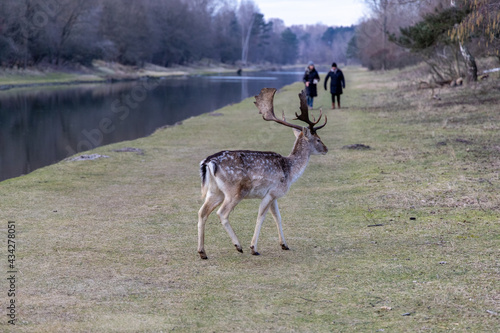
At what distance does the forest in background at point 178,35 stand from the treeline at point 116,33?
0.35ft

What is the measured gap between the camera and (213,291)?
750 cm

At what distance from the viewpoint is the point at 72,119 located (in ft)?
119

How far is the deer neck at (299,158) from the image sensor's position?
974 centimetres

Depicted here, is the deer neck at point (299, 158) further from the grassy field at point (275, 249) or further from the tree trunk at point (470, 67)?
the tree trunk at point (470, 67)

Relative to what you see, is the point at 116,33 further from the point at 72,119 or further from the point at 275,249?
the point at 275,249

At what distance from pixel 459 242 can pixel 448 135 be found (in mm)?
12022

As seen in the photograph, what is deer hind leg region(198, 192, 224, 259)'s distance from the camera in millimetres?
8805

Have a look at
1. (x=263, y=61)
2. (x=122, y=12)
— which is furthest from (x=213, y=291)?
(x=263, y=61)

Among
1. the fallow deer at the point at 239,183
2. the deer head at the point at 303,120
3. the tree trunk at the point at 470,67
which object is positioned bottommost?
the fallow deer at the point at 239,183

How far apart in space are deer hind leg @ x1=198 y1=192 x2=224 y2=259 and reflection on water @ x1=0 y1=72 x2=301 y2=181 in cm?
1186

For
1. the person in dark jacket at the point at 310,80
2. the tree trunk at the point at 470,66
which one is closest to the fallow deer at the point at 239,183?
the person in dark jacket at the point at 310,80

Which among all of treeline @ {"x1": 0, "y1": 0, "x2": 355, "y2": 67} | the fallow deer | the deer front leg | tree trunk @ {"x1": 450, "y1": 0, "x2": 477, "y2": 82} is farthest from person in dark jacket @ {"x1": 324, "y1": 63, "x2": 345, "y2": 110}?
treeline @ {"x1": 0, "y1": 0, "x2": 355, "y2": 67}

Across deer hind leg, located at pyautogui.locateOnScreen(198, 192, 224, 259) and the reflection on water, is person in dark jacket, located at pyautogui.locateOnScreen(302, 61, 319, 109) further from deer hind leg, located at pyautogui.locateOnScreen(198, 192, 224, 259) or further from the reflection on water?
deer hind leg, located at pyautogui.locateOnScreen(198, 192, 224, 259)

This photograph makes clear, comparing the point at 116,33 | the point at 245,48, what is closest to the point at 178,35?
the point at 116,33
